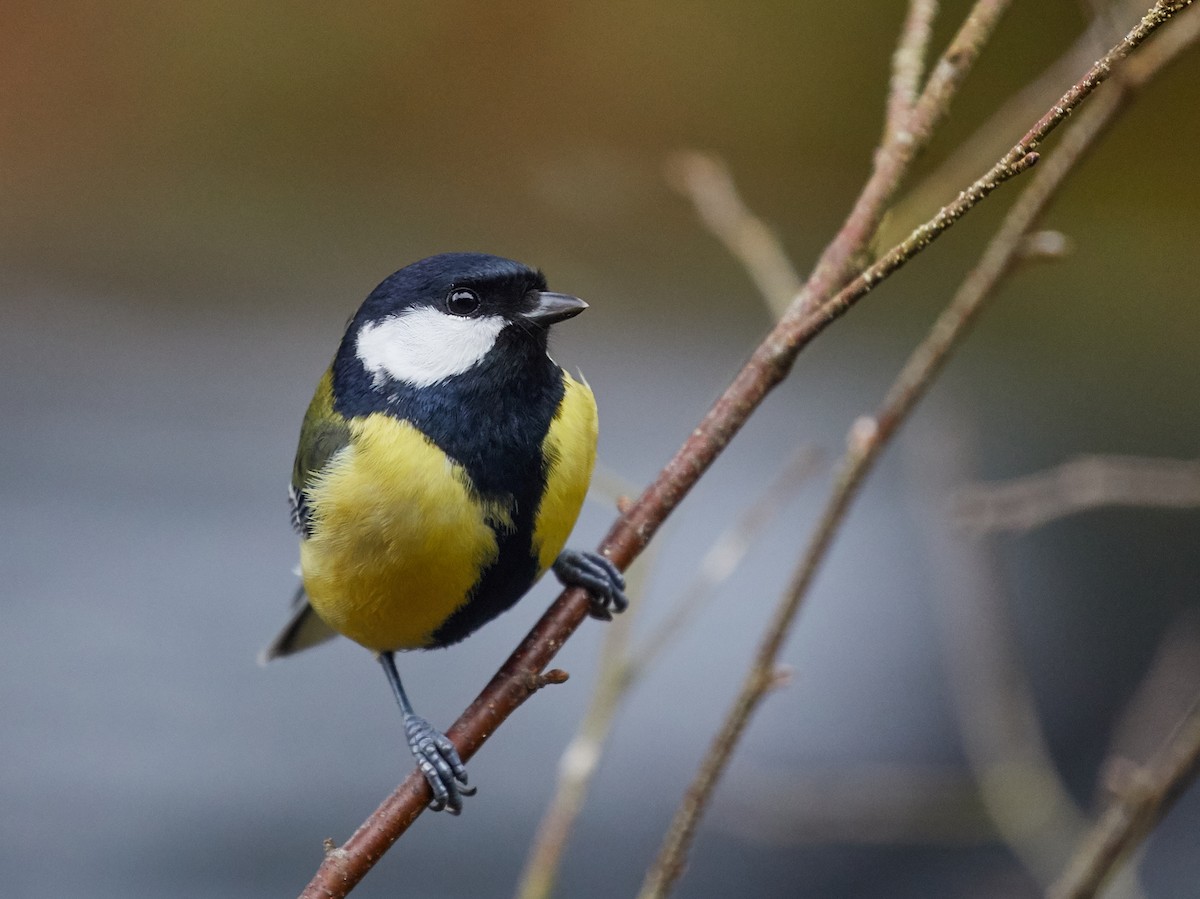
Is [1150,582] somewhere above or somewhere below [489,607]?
above

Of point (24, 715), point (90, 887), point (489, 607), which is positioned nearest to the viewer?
point (489, 607)

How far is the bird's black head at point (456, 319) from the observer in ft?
3.83

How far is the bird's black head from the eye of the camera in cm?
117

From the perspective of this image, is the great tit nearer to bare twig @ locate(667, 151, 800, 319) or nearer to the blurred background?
bare twig @ locate(667, 151, 800, 319)

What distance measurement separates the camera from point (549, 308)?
1.17m

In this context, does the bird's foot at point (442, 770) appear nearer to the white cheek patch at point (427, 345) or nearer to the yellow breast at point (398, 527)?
the yellow breast at point (398, 527)

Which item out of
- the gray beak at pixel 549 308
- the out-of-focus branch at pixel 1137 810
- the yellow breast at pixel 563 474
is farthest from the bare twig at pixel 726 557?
the out-of-focus branch at pixel 1137 810

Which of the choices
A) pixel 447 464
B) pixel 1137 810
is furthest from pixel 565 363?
pixel 1137 810

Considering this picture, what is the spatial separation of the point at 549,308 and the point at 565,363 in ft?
7.74

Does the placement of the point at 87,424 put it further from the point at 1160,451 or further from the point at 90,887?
the point at 1160,451

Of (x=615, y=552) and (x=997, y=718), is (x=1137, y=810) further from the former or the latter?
(x=997, y=718)

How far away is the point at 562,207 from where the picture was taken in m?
3.30

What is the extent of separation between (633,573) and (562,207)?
2023 mm

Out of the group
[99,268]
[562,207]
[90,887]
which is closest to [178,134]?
[99,268]
